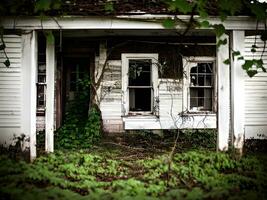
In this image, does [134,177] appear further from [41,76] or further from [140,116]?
[41,76]

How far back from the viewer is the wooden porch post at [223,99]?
26.3 ft

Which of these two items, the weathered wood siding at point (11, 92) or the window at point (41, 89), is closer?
the weathered wood siding at point (11, 92)

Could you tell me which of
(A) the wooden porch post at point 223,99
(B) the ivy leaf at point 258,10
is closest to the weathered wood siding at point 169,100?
(A) the wooden porch post at point 223,99

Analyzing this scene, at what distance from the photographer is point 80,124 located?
11.6 m

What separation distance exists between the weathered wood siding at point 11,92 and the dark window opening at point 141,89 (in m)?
4.09

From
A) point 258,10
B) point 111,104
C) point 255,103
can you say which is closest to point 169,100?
point 111,104

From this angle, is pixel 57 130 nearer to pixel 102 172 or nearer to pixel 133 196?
pixel 102 172

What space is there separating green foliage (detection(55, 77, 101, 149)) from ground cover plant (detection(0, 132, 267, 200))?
187 cm

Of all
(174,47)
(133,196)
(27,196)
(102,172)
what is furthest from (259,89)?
(27,196)

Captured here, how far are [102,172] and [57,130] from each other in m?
4.83

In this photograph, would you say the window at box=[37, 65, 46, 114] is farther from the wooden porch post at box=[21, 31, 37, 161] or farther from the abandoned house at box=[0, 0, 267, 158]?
the wooden porch post at box=[21, 31, 37, 161]

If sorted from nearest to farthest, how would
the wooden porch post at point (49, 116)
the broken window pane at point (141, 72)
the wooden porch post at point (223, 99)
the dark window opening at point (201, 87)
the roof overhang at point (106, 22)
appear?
1. the roof overhang at point (106, 22)
2. the wooden porch post at point (223, 99)
3. the wooden porch post at point (49, 116)
4. the broken window pane at point (141, 72)
5. the dark window opening at point (201, 87)

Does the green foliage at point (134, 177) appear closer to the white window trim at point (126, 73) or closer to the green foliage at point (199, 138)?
the green foliage at point (199, 138)

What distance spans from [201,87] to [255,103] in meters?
1.83
